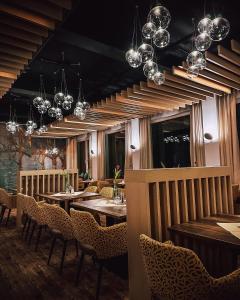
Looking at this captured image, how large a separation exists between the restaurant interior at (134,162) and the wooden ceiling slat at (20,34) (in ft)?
0.05

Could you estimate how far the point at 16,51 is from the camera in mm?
3471

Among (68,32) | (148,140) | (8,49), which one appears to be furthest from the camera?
(148,140)

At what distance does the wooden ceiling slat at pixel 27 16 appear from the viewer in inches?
104

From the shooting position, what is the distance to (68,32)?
4414 millimetres

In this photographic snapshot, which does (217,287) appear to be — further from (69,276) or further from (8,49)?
(8,49)

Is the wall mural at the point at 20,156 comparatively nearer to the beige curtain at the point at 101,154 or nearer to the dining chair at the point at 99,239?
the beige curtain at the point at 101,154

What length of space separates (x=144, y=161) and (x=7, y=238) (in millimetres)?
5465

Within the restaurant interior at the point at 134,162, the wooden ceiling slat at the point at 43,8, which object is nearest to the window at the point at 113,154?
the restaurant interior at the point at 134,162

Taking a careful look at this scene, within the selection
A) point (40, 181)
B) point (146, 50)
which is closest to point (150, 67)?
point (146, 50)

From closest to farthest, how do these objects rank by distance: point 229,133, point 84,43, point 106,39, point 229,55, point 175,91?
point 229,55 → point 84,43 → point 106,39 → point 175,91 → point 229,133

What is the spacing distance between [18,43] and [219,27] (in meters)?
2.58

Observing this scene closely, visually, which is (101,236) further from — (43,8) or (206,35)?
(43,8)

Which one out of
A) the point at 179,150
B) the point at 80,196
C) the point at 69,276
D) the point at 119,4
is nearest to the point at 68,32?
the point at 119,4

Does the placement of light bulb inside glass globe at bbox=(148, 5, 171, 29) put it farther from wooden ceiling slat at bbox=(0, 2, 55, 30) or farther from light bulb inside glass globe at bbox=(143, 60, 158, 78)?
wooden ceiling slat at bbox=(0, 2, 55, 30)
